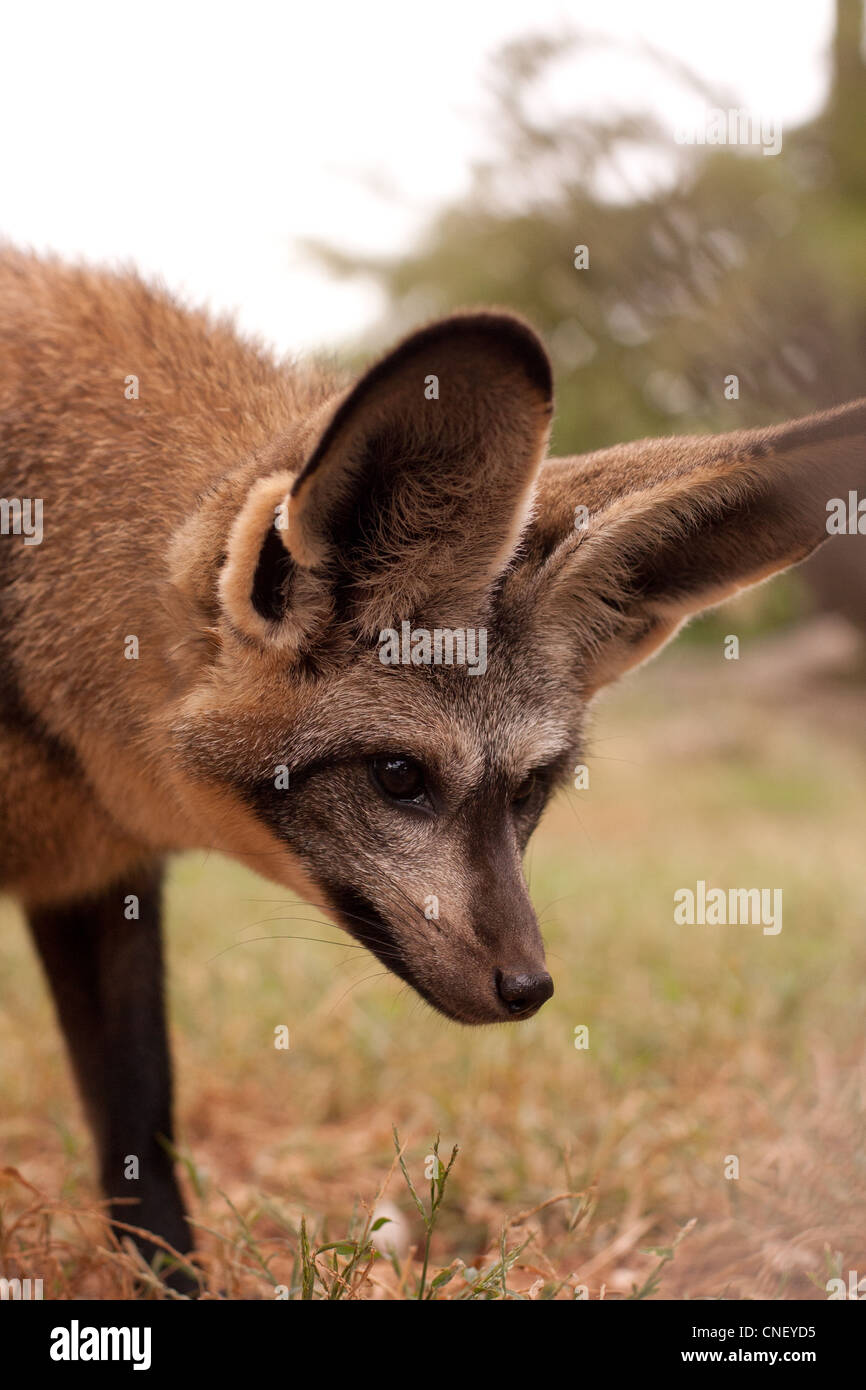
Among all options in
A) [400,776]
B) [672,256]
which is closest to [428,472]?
[400,776]

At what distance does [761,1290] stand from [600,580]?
165cm

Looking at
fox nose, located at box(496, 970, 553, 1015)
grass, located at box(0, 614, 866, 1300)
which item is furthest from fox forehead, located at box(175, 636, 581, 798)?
grass, located at box(0, 614, 866, 1300)

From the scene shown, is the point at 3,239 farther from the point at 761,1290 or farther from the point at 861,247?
the point at 861,247

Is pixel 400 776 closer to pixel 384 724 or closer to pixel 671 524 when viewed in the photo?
pixel 384 724

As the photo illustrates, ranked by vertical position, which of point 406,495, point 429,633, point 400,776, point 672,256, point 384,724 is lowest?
point 400,776

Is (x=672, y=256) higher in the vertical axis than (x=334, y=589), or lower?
higher

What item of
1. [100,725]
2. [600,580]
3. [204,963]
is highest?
[600,580]

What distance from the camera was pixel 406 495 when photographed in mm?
2365

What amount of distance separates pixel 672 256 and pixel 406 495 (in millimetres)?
5068

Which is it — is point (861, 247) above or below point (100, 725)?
above

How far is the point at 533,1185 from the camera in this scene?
11.3ft

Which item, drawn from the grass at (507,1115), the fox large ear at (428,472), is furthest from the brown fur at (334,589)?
the grass at (507,1115)

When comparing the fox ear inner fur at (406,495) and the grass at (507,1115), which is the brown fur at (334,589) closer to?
the fox ear inner fur at (406,495)
